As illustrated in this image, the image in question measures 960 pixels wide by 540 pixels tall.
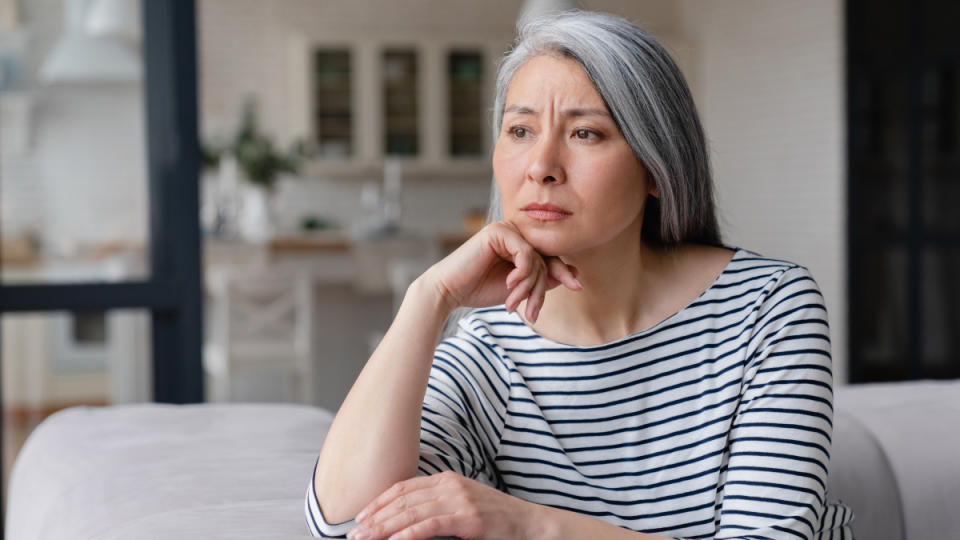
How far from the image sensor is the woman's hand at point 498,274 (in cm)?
106

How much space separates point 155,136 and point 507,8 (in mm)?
4752

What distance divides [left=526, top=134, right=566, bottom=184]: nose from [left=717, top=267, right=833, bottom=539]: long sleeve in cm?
29

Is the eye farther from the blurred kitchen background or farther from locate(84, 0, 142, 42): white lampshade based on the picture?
locate(84, 0, 142, 42): white lampshade

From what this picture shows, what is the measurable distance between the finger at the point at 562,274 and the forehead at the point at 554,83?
0.18m

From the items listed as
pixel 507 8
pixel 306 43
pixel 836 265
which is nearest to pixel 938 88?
pixel 836 265

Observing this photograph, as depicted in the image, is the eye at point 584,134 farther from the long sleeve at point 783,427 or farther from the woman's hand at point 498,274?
the long sleeve at point 783,427

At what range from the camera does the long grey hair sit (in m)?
1.05

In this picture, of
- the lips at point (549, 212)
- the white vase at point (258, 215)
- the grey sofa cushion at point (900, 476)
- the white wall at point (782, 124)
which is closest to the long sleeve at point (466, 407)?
the lips at point (549, 212)

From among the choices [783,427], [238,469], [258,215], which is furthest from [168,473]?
[258,215]

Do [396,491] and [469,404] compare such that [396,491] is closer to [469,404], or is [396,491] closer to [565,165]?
[469,404]

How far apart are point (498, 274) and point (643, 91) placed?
0.88ft

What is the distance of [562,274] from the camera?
1095 millimetres

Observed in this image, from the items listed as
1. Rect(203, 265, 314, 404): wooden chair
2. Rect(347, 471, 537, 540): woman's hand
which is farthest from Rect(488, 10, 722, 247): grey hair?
Rect(203, 265, 314, 404): wooden chair

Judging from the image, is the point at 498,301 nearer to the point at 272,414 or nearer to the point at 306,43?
the point at 272,414
